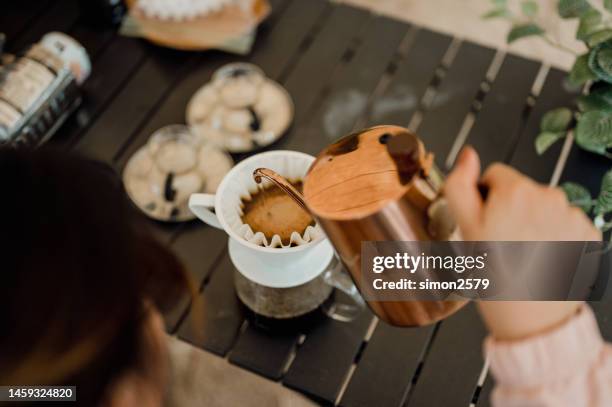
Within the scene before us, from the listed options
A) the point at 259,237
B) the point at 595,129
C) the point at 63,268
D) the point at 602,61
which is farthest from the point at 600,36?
the point at 63,268

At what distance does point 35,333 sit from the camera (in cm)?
62

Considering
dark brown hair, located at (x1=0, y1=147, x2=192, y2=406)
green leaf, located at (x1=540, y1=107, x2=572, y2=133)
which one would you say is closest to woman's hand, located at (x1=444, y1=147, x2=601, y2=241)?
dark brown hair, located at (x1=0, y1=147, x2=192, y2=406)

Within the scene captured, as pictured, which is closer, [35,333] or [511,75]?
[35,333]

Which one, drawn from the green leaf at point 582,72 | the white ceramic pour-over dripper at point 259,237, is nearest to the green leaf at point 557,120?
the green leaf at point 582,72

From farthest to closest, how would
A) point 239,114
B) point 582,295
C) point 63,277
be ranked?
point 239,114, point 582,295, point 63,277

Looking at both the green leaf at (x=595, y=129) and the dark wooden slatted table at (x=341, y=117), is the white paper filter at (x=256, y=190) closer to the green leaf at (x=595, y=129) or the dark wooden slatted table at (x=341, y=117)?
the dark wooden slatted table at (x=341, y=117)

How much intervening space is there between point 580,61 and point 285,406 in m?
0.71

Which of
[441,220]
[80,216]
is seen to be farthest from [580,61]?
[80,216]

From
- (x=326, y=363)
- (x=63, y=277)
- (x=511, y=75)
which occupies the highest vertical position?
(x=63, y=277)

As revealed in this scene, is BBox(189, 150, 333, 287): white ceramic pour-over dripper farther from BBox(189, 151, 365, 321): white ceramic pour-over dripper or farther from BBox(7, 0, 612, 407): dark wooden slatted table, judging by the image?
BBox(7, 0, 612, 407): dark wooden slatted table

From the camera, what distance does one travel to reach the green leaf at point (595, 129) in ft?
3.51

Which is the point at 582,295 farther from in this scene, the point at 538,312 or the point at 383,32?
the point at 383,32

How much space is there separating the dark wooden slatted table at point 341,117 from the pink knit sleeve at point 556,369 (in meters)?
0.26

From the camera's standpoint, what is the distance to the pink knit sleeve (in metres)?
0.69
